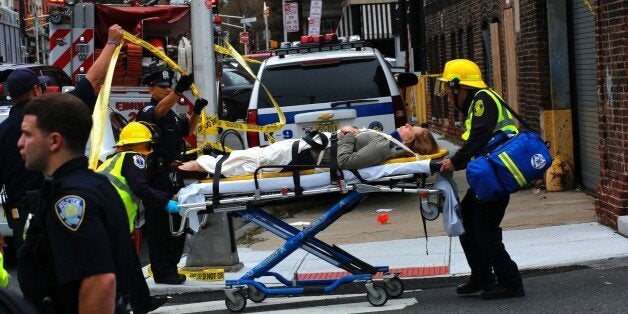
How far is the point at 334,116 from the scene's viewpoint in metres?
13.8

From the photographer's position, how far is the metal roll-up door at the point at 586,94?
12938 millimetres

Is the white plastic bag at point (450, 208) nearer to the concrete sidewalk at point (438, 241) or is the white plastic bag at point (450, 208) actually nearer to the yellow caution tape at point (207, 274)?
the concrete sidewalk at point (438, 241)

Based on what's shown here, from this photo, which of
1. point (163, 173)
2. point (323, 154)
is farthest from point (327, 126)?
point (323, 154)

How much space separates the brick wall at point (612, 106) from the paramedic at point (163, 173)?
3950 mm

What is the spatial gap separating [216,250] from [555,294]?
131 inches

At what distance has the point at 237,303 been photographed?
341 inches

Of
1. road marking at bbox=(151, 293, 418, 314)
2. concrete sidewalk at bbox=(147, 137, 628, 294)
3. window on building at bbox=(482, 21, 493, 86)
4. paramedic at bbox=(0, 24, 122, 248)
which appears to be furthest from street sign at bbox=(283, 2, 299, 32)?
paramedic at bbox=(0, 24, 122, 248)

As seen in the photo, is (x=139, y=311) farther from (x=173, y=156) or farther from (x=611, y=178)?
(x=611, y=178)

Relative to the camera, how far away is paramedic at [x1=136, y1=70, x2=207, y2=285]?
31.8ft

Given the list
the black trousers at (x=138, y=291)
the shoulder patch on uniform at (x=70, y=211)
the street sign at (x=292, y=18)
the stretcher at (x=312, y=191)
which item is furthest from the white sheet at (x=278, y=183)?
the street sign at (x=292, y=18)

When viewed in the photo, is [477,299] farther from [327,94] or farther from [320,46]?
[320,46]

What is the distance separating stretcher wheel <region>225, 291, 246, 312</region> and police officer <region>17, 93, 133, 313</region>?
4549 millimetres

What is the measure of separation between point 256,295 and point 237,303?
0.26 metres

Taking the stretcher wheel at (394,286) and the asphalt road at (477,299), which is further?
the stretcher wheel at (394,286)
